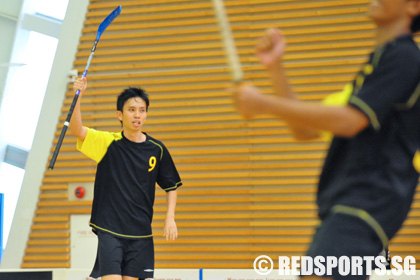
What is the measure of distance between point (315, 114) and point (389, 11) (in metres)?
0.38

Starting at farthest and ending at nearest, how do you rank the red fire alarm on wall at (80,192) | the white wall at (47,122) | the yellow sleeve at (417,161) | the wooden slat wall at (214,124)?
the white wall at (47,122) → the red fire alarm on wall at (80,192) → the wooden slat wall at (214,124) → the yellow sleeve at (417,161)

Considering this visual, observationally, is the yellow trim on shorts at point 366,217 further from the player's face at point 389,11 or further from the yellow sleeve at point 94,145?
the yellow sleeve at point 94,145

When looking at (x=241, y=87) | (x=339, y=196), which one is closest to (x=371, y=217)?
(x=339, y=196)

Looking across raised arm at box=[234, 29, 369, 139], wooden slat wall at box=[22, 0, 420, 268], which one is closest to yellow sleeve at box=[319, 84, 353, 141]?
raised arm at box=[234, 29, 369, 139]

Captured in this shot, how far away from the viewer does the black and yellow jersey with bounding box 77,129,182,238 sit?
385cm

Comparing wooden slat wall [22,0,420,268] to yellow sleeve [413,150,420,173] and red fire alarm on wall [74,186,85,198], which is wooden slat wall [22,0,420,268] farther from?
yellow sleeve [413,150,420,173]

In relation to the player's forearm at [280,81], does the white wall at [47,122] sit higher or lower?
higher

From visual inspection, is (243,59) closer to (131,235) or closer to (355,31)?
(355,31)

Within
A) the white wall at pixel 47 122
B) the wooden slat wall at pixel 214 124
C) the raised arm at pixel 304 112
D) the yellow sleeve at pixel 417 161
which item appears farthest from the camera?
the white wall at pixel 47 122

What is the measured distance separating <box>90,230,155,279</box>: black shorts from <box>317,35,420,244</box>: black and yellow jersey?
92.8 inches

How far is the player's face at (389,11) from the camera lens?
63.1 inches

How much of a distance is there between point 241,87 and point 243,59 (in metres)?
4.55

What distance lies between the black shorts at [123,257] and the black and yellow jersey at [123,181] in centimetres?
4

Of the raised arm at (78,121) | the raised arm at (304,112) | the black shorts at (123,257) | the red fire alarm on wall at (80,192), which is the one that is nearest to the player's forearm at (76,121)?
the raised arm at (78,121)
